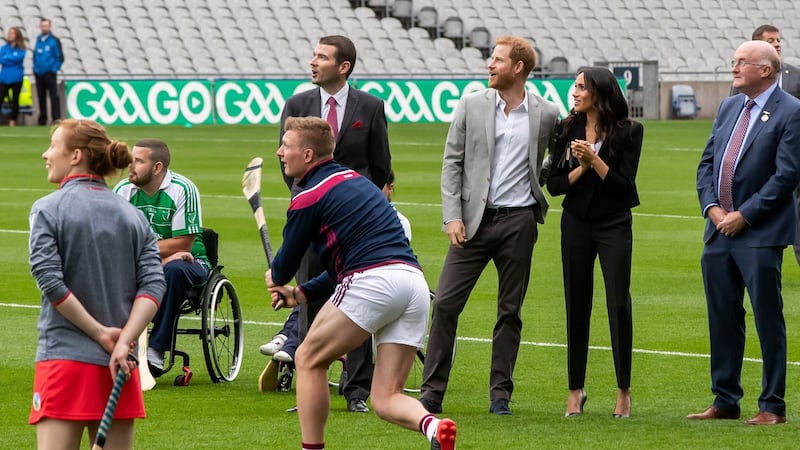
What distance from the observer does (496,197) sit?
8.43 metres

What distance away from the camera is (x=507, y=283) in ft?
28.0

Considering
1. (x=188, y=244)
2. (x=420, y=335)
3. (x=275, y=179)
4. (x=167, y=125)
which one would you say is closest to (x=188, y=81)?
(x=167, y=125)

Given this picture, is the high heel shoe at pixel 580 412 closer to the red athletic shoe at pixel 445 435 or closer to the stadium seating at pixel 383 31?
the red athletic shoe at pixel 445 435

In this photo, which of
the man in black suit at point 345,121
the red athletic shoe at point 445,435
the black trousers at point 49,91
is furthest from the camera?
the black trousers at point 49,91

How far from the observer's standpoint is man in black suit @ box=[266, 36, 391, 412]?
866cm

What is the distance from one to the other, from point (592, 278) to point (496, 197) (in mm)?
685

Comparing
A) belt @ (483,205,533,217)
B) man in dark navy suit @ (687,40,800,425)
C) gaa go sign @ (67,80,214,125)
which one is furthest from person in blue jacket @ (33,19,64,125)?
man in dark navy suit @ (687,40,800,425)

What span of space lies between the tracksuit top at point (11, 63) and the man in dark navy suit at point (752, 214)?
25111 millimetres

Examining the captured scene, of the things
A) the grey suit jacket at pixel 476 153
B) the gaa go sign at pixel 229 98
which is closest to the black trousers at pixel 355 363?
the grey suit jacket at pixel 476 153

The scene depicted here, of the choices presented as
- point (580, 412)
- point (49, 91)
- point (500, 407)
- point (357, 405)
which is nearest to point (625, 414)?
point (580, 412)

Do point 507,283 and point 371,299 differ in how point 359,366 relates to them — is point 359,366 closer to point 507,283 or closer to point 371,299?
point 507,283

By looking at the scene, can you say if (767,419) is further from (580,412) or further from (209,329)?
(209,329)

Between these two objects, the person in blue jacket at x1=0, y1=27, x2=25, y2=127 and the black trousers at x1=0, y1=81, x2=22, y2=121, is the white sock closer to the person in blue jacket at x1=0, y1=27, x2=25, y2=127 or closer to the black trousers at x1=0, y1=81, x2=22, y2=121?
the person in blue jacket at x1=0, y1=27, x2=25, y2=127

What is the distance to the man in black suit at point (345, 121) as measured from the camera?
8664 mm
